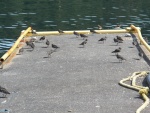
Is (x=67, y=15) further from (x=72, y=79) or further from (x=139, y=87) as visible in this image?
(x=139, y=87)

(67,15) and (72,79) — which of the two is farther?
(67,15)

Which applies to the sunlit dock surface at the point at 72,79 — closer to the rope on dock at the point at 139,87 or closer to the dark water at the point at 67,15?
the rope on dock at the point at 139,87

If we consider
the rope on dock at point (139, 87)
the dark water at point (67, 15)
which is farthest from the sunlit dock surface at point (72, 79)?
the dark water at point (67, 15)

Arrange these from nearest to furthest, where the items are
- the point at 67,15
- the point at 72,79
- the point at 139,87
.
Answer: the point at 139,87
the point at 72,79
the point at 67,15

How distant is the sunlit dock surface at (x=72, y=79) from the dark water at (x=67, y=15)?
1704 cm

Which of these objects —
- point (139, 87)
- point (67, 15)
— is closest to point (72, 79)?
point (139, 87)

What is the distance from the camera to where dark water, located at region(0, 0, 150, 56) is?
2279 inches

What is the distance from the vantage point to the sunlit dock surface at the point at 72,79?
53.8 feet

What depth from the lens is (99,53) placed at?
87.5ft

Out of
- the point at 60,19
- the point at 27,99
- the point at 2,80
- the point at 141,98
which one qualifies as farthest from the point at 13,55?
the point at 60,19

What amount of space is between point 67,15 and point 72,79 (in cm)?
4960

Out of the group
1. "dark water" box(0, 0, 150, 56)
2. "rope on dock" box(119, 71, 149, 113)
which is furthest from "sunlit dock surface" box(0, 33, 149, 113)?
"dark water" box(0, 0, 150, 56)

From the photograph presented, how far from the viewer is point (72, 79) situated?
20.4 meters

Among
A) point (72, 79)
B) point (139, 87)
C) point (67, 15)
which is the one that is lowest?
point (67, 15)
